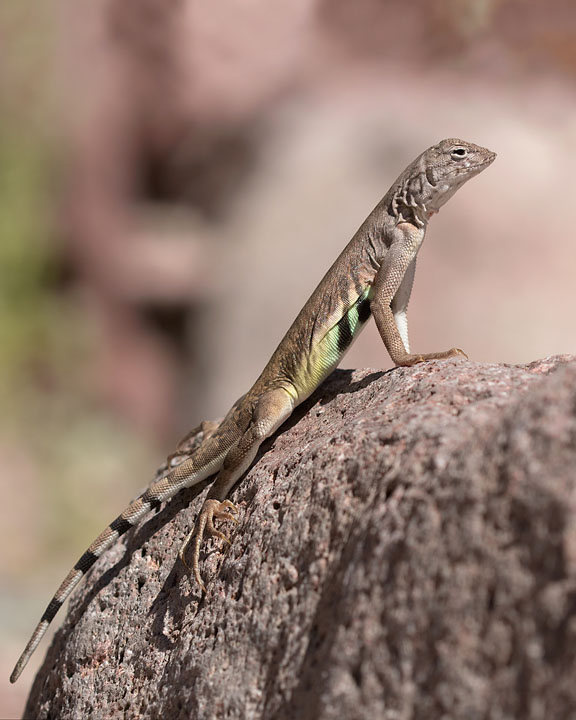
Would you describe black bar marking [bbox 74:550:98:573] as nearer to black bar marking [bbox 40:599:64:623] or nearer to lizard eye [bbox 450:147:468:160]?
black bar marking [bbox 40:599:64:623]

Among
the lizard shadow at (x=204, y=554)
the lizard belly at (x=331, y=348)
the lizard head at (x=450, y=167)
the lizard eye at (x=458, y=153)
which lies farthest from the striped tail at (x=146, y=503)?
the lizard eye at (x=458, y=153)

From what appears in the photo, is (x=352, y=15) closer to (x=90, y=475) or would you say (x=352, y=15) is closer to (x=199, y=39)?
(x=199, y=39)

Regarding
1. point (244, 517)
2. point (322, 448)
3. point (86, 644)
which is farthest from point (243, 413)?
point (86, 644)

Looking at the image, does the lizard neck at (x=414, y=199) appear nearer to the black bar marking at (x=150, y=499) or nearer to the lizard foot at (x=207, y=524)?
the lizard foot at (x=207, y=524)

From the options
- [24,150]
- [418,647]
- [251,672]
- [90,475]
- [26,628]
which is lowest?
[418,647]

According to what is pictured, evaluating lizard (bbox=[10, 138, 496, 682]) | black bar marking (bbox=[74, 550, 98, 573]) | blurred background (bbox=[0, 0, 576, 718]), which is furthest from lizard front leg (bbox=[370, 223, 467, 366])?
blurred background (bbox=[0, 0, 576, 718])

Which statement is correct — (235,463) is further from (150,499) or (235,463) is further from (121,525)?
(121,525)
